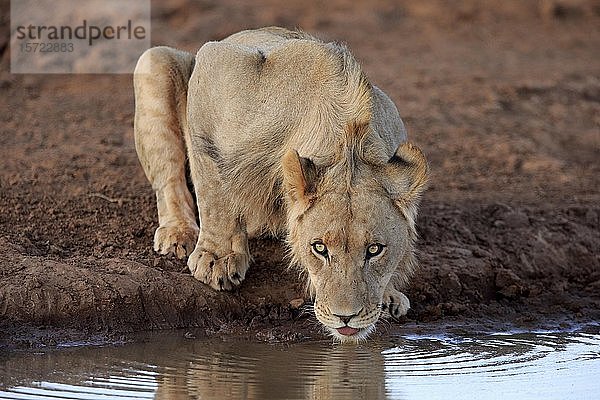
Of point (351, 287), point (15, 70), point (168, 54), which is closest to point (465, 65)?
point (15, 70)

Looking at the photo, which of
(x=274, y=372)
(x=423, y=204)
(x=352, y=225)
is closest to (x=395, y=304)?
(x=274, y=372)

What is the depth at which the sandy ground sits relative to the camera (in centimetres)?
629

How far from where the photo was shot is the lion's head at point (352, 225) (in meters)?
5.22

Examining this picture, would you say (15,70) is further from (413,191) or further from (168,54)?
(413,191)

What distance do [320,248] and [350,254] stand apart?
6.2 inches

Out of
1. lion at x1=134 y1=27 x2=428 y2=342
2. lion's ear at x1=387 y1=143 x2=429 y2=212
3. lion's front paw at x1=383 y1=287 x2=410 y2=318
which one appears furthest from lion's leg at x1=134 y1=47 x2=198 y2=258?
lion's ear at x1=387 y1=143 x2=429 y2=212

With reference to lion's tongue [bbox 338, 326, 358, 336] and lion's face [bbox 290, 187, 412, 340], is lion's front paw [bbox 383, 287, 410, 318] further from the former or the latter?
lion's tongue [bbox 338, 326, 358, 336]

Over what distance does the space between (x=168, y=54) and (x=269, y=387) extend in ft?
8.77

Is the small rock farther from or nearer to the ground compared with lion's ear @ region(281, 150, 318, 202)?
nearer to the ground

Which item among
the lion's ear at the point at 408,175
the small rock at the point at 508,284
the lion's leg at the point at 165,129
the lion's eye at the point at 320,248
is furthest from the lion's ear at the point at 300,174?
the small rock at the point at 508,284

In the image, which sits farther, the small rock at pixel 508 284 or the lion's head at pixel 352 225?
the small rock at pixel 508 284

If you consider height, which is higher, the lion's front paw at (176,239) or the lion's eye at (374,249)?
the lion's front paw at (176,239)

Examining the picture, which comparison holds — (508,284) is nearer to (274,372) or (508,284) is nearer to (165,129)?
(274,372)

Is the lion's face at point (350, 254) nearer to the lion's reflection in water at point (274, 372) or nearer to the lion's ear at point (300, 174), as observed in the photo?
the lion's ear at point (300, 174)
